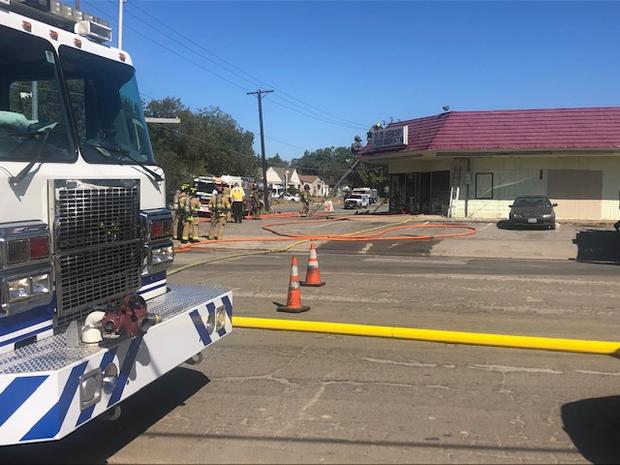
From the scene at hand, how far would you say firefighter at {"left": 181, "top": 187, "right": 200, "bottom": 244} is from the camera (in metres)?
18.3

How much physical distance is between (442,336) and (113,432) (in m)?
3.72

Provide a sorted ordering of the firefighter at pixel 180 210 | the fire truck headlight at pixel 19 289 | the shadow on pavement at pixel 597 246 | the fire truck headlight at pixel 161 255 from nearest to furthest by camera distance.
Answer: the fire truck headlight at pixel 19 289 < the fire truck headlight at pixel 161 255 < the shadow on pavement at pixel 597 246 < the firefighter at pixel 180 210

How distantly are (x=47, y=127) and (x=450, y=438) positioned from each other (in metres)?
3.28

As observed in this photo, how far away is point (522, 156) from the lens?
27094 mm

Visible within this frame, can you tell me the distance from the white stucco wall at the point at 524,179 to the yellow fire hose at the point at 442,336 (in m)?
22.3

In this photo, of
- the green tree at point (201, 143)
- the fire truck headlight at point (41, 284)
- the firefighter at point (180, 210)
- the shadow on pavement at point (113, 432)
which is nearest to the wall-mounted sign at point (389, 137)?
the firefighter at point (180, 210)

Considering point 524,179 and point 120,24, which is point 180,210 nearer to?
point 120,24

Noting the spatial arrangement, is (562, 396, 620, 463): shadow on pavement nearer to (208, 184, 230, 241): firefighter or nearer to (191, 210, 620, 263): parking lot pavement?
(191, 210, 620, 263): parking lot pavement

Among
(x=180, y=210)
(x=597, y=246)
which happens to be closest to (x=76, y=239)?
(x=180, y=210)

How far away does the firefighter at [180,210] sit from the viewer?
18172 mm

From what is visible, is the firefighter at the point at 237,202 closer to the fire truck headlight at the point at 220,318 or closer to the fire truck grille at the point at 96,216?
the fire truck headlight at the point at 220,318

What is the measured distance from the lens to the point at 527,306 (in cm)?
859

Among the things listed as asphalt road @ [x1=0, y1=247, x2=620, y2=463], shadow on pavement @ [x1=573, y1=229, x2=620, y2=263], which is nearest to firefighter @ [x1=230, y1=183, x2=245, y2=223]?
shadow on pavement @ [x1=573, y1=229, x2=620, y2=263]

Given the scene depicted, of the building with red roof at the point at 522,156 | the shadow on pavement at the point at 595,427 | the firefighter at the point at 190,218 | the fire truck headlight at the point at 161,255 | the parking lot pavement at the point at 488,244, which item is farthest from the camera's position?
the building with red roof at the point at 522,156
